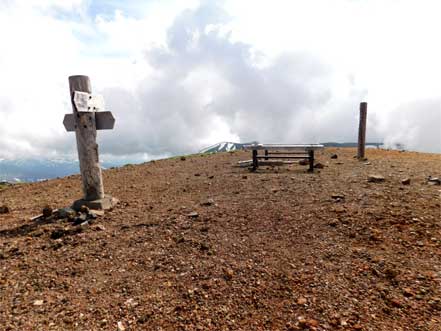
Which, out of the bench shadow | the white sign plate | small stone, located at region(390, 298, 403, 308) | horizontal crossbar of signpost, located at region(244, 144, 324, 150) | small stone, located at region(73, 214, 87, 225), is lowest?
small stone, located at region(390, 298, 403, 308)

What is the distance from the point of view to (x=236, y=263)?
13.4 feet

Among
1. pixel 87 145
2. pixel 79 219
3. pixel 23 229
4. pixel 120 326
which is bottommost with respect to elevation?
pixel 120 326

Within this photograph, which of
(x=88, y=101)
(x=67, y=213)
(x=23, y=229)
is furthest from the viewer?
(x=88, y=101)

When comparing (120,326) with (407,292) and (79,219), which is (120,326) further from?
(79,219)

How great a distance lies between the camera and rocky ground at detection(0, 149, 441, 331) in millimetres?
3107

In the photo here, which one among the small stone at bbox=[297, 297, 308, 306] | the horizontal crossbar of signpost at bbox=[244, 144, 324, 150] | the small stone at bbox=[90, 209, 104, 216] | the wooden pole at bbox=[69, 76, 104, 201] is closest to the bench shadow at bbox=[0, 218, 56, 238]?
the small stone at bbox=[90, 209, 104, 216]

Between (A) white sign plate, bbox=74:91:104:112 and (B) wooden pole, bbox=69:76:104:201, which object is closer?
(A) white sign plate, bbox=74:91:104:112

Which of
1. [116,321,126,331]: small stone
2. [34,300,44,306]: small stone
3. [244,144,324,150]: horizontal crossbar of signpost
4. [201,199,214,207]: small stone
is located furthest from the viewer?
[244,144,324,150]: horizontal crossbar of signpost

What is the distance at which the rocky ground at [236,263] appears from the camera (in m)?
3.11

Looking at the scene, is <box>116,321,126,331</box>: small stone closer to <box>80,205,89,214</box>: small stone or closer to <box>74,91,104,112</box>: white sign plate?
<box>80,205,89,214</box>: small stone

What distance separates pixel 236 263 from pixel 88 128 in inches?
184

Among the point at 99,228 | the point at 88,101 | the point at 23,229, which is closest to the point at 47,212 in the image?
the point at 23,229

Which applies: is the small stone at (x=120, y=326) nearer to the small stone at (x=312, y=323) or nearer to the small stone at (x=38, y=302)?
the small stone at (x=38, y=302)

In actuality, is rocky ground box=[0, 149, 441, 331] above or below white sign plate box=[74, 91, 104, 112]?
below
